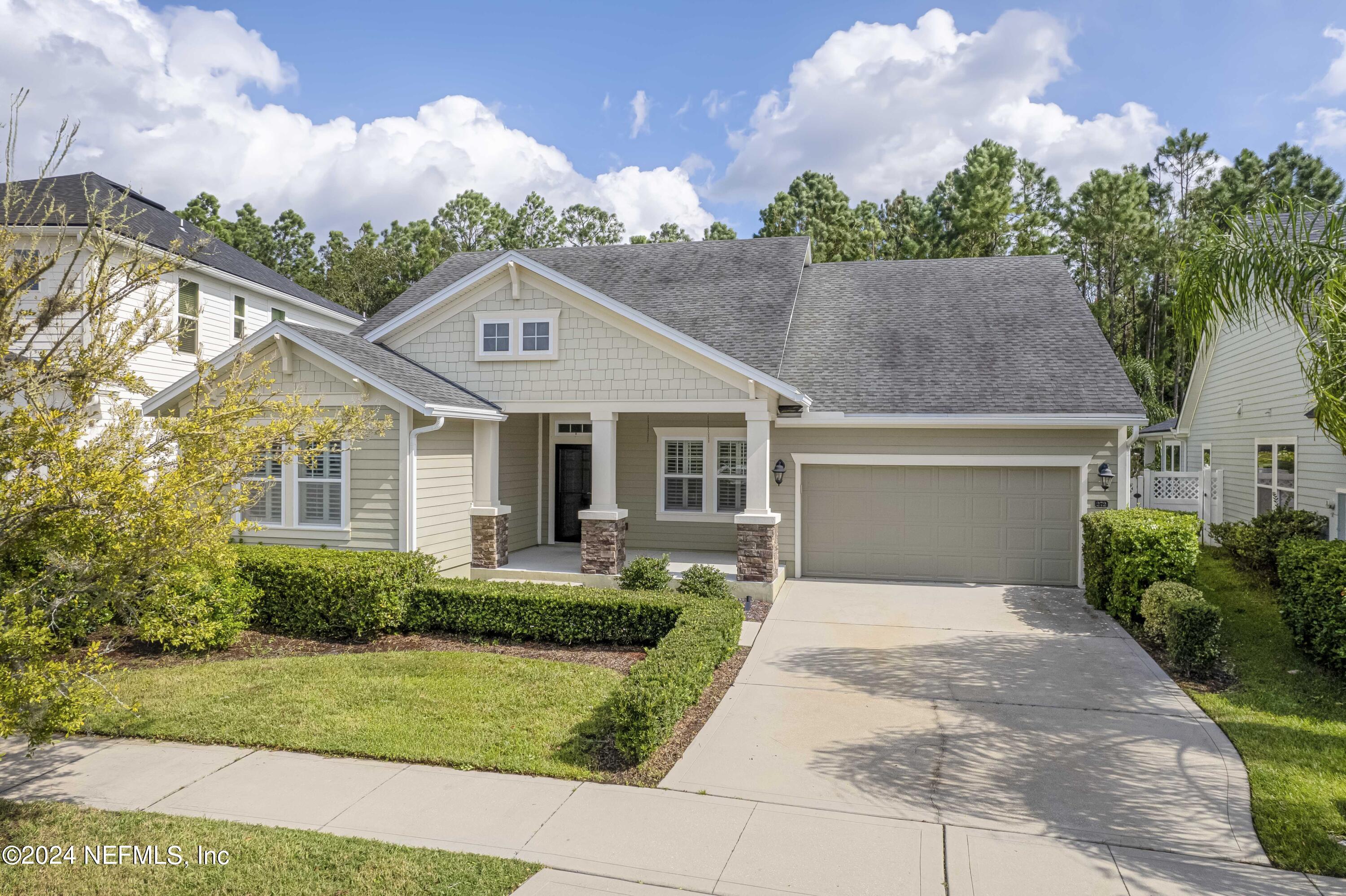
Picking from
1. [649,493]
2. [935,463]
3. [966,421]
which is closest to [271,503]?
[649,493]

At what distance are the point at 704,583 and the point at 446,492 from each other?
14.2 ft

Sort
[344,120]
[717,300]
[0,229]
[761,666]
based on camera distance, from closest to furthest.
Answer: [0,229] → [761,666] → [717,300] → [344,120]

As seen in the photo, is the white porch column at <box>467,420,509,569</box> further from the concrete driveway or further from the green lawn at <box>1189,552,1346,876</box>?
the green lawn at <box>1189,552,1346,876</box>

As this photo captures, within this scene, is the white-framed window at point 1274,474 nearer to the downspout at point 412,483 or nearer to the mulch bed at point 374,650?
the mulch bed at point 374,650

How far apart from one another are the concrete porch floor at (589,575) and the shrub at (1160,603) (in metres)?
4.86

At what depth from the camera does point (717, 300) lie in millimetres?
15602

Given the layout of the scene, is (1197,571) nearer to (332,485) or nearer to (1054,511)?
(1054,511)

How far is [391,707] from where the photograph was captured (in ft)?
23.6

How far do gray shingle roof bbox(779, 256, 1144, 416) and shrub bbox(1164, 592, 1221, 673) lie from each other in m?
4.70

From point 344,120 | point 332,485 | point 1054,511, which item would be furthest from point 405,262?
point 1054,511

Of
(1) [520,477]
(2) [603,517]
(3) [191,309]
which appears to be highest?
(3) [191,309]

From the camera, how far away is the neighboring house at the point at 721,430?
456 inches

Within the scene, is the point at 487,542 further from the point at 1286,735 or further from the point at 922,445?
the point at 1286,735

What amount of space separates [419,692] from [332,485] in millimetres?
5119
